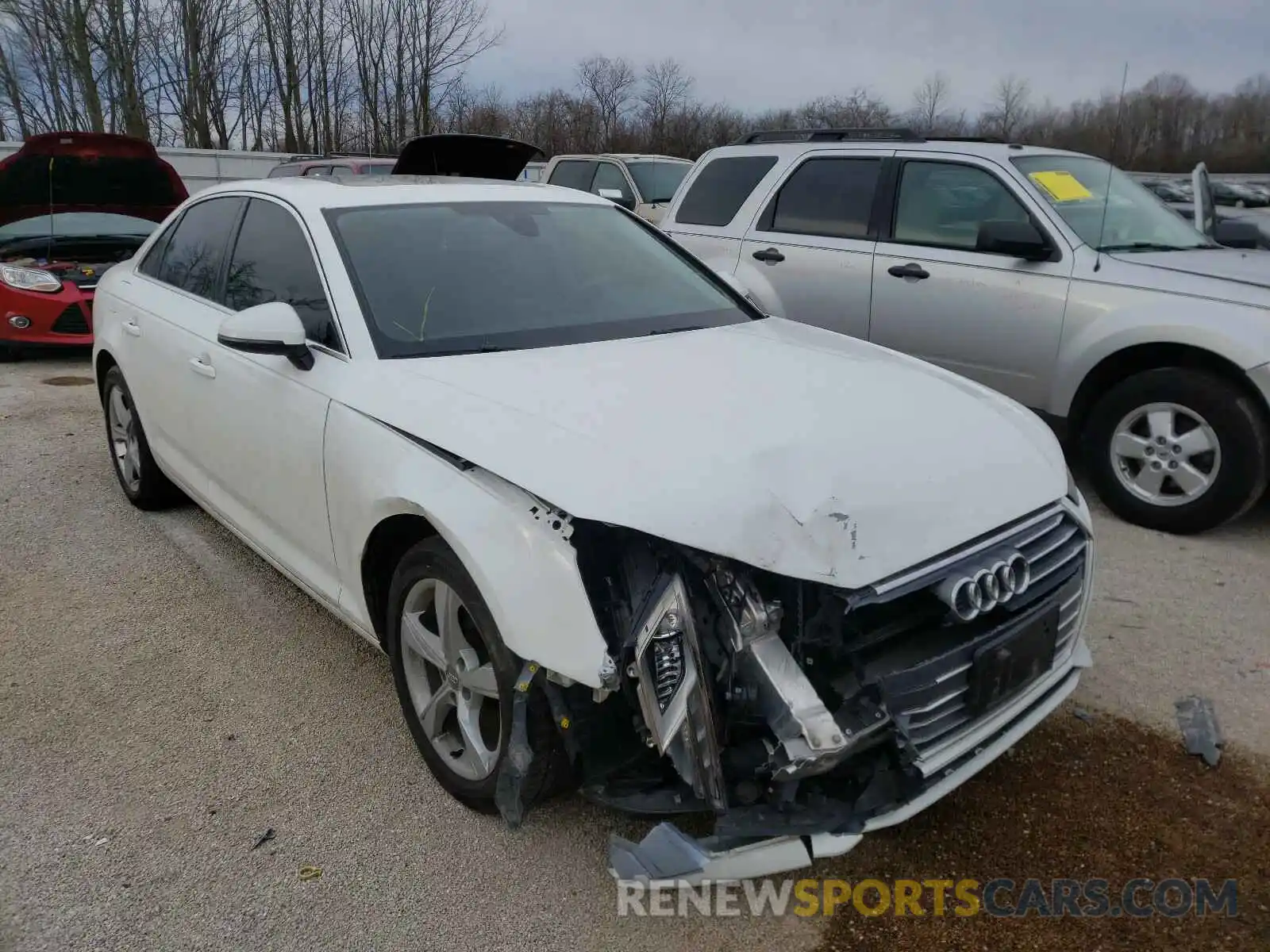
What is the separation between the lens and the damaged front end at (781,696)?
204cm

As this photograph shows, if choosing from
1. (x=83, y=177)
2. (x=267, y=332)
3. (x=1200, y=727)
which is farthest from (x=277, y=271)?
(x=83, y=177)

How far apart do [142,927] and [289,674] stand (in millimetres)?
1159

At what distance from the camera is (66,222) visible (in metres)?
8.79

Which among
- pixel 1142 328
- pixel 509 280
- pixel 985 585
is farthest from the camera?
pixel 1142 328

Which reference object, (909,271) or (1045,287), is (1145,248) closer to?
(1045,287)

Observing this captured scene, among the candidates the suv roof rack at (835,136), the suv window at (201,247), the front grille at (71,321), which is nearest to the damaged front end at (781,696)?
the suv window at (201,247)

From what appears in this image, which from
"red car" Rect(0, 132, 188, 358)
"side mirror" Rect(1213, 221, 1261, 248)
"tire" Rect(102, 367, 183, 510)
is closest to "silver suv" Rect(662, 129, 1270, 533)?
"side mirror" Rect(1213, 221, 1261, 248)

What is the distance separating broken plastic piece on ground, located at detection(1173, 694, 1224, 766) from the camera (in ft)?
9.47

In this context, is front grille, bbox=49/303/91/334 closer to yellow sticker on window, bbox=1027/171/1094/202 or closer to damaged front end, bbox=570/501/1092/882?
yellow sticker on window, bbox=1027/171/1094/202

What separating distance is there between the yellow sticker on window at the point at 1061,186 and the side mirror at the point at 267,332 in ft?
13.3

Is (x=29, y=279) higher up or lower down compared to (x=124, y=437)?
higher up

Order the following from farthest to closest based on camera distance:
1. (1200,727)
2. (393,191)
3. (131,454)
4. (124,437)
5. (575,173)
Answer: (575,173) → (124,437) → (131,454) → (393,191) → (1200,727)

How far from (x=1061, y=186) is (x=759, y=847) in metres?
4.44

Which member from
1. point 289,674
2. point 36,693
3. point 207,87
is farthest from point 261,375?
point 207,87
